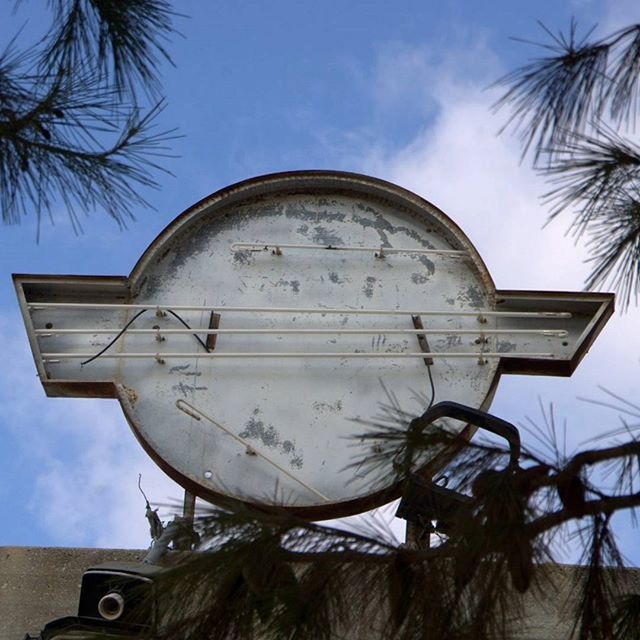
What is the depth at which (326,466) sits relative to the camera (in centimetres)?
827

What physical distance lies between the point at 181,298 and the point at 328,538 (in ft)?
11.9

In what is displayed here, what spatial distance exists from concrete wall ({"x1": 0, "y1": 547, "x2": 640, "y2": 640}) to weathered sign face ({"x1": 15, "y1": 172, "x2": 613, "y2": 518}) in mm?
712

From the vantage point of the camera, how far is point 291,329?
8.78m

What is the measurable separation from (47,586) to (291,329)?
1911 mm

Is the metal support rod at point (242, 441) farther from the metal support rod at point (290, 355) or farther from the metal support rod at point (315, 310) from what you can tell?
the metal support rod at point (315, 310)

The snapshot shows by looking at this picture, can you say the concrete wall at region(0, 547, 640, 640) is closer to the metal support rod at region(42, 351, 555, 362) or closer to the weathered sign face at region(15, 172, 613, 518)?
the weathered sign face at region(15, 172, 613, 518)

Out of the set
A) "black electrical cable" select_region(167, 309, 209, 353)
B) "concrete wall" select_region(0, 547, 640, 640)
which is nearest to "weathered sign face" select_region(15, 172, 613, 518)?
"black electrical cable" select_region(167, 309, 209, 353)

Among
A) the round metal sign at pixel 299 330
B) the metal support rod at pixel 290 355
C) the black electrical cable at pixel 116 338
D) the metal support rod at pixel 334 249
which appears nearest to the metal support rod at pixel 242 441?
the round metal sign at pixel 299 330

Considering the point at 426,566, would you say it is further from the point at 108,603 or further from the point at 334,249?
the point at 334,249

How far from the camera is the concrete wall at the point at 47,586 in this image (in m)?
7.27

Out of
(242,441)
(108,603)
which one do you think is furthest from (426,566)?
(242,441)

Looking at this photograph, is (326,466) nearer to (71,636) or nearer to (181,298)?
(181,298)

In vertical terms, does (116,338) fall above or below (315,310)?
below

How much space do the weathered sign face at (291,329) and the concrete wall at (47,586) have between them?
28.0 inches
